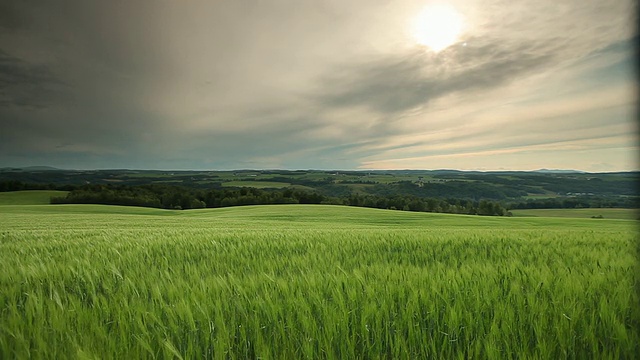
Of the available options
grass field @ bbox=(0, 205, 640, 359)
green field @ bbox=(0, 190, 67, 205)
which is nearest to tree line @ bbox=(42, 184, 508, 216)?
green field @ bbox=(0, 190, 67, 205)

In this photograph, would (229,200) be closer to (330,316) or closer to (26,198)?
(26,198)

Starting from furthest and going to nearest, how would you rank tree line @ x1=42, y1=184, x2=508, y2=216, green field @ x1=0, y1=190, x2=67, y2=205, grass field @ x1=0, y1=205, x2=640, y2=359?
tree line @ x1=42, y1=184, x2=508, y2=216, green field @ x1=0, y1=190, x2=67, y2=205, grass field @ x1=0, y1=205, x2=640, y2=359

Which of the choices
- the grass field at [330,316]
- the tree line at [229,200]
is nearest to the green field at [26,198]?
the tree line at [229,200]

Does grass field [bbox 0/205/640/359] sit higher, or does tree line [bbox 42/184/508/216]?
grass field [bbox 0/205/640/359]

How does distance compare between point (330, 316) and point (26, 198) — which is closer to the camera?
point (330, 316)

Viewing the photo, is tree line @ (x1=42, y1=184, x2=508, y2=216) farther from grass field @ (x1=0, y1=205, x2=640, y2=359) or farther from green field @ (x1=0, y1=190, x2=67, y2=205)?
grass field @ (x1=0, y1=205, x2=640, y2=359)

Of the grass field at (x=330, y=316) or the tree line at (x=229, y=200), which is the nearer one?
the grass field at (x=330, y=316)

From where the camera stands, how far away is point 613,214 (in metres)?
49.3

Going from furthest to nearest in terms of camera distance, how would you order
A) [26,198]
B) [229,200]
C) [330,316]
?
[229,200] < [26,198] < [330,316]

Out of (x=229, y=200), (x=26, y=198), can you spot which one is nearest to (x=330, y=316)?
(x=229, y=200)

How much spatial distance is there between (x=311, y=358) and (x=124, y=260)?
3.21m

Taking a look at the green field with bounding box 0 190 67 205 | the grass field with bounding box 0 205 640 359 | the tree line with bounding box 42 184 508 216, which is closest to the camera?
the grass field with bounding box 0 205 640 359

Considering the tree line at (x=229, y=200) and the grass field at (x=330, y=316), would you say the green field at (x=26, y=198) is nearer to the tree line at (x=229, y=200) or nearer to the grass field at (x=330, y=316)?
the tree line at (x=229, y=200)

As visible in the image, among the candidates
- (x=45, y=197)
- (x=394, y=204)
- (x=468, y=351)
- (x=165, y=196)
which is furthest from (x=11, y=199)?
(x=468, y=351)
